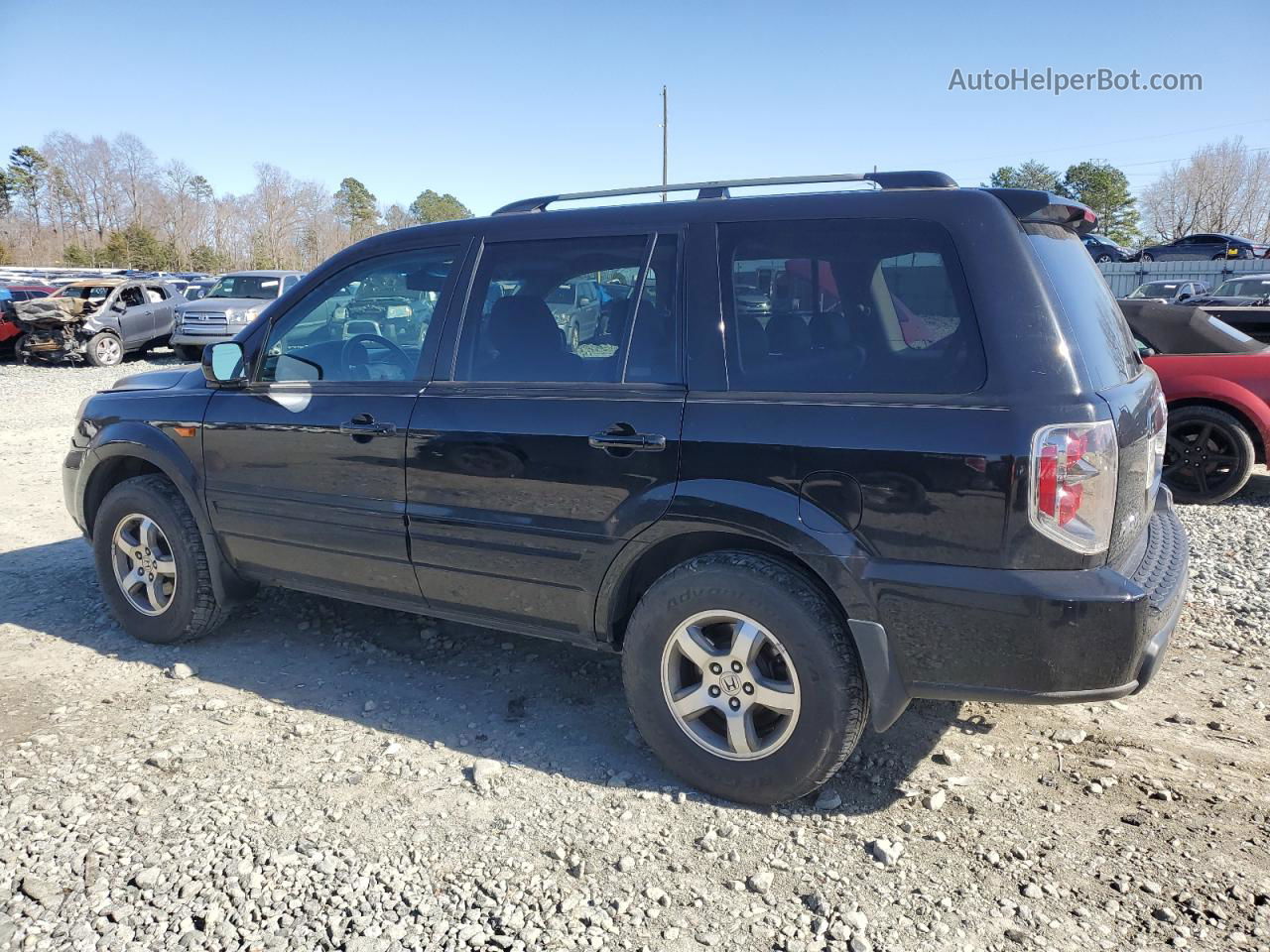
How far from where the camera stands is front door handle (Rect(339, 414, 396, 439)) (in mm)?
3693

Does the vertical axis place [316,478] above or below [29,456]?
above

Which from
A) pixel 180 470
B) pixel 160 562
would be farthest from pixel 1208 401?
pixel 160 562

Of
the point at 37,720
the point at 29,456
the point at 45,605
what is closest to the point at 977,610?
the point at 37,720

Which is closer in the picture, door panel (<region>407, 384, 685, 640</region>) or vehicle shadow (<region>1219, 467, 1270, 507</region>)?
door panel (<region>407, 384, 685, 640</region>)

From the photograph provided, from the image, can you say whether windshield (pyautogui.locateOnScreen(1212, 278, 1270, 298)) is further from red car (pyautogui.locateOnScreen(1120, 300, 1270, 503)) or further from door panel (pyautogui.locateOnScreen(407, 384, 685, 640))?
door panel (pyautogui.locateOnScreen(407, 384, 685, 640))

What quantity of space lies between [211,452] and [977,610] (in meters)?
3.37

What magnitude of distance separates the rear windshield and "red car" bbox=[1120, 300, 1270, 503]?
13.8ft

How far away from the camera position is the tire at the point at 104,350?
19859 mm

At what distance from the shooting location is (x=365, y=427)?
3740mm

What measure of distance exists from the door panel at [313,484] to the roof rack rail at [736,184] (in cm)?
91

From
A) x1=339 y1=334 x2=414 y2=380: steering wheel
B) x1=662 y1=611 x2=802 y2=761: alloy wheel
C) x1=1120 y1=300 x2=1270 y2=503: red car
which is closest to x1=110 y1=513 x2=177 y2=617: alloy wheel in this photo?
x1=339 y1=334 x2=414 y2=380: steering wheel

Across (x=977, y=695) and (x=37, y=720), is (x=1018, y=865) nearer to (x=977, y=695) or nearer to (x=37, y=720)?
(x=977, y=695)

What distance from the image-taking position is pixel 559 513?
10.9 ft

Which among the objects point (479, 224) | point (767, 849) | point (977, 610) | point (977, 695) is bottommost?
point (767, 849)
